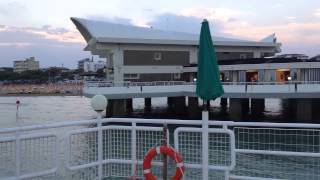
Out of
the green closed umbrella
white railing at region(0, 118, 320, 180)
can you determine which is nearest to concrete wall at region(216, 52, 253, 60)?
white railing at region(0, 118, 320, 180)

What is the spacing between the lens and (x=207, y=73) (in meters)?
7.69

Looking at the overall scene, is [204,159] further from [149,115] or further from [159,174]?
[149,115]

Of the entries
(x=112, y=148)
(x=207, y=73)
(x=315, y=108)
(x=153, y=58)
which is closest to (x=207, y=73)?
(x=207, y=73)

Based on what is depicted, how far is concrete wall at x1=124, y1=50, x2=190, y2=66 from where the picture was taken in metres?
54.2

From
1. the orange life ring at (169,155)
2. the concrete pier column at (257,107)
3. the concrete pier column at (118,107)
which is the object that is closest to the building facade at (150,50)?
the concrete pier column at (118,107)

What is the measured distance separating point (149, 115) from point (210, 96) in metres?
42.2

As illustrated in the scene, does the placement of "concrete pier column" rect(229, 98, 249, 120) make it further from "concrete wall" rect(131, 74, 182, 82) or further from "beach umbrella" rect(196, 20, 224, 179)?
"beach umbrella" rect(196, 20, 224, 179)

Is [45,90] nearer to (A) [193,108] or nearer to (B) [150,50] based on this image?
(B) [150,50]

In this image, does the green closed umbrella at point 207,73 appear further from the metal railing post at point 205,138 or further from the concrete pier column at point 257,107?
the concrete pier column at point 257,107

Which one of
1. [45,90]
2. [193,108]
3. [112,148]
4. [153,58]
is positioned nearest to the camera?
[112,148]

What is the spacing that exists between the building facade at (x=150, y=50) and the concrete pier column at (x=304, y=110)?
19.8 meters

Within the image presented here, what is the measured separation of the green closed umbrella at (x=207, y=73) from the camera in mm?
7680

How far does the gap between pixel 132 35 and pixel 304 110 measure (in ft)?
85.5

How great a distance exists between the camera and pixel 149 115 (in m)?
49.7
